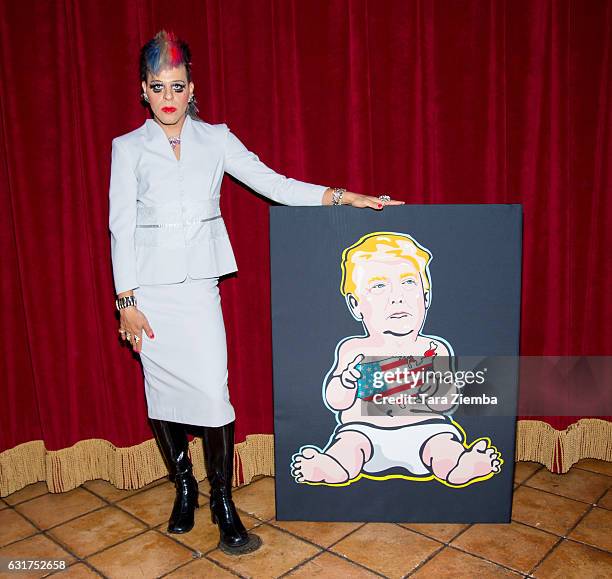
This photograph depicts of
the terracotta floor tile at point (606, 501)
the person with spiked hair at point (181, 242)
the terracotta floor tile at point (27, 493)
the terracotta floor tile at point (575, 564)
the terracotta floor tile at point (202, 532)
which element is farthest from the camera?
the terracotta floor tile at point (27, 493)

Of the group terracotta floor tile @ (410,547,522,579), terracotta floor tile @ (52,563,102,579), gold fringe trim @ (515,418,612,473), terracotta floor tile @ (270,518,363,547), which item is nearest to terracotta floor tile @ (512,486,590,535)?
gold fringe trim @ (515,418,612,473)

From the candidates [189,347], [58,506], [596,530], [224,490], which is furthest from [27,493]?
[596,530]

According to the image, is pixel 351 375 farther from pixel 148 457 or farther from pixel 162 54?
pixel 162 54

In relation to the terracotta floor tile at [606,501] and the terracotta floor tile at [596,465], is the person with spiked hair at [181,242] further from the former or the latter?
the terracotta floor tile at [596,465]

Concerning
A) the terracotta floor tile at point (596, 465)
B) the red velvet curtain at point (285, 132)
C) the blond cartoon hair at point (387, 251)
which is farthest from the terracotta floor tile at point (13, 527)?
the terracotta floor tile at point (596, 465)

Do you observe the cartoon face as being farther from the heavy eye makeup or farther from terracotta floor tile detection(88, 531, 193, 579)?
terracotta floor tile detection(88, 531, 193, 579)

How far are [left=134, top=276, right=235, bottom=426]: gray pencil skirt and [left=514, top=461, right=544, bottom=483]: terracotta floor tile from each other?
3.97 feet

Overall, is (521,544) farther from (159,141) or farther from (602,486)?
(159,141)

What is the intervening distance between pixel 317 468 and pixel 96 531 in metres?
0.81

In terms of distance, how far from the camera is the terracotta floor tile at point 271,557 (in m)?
1.79

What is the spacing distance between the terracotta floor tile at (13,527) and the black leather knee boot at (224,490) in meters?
0.66

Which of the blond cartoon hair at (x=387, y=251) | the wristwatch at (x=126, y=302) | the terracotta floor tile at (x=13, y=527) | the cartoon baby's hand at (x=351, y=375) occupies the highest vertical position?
the blond cartoon hair at (x=387, y=251)

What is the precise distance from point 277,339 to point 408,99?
1041mm

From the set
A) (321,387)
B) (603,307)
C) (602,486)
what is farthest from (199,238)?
(602,486)
